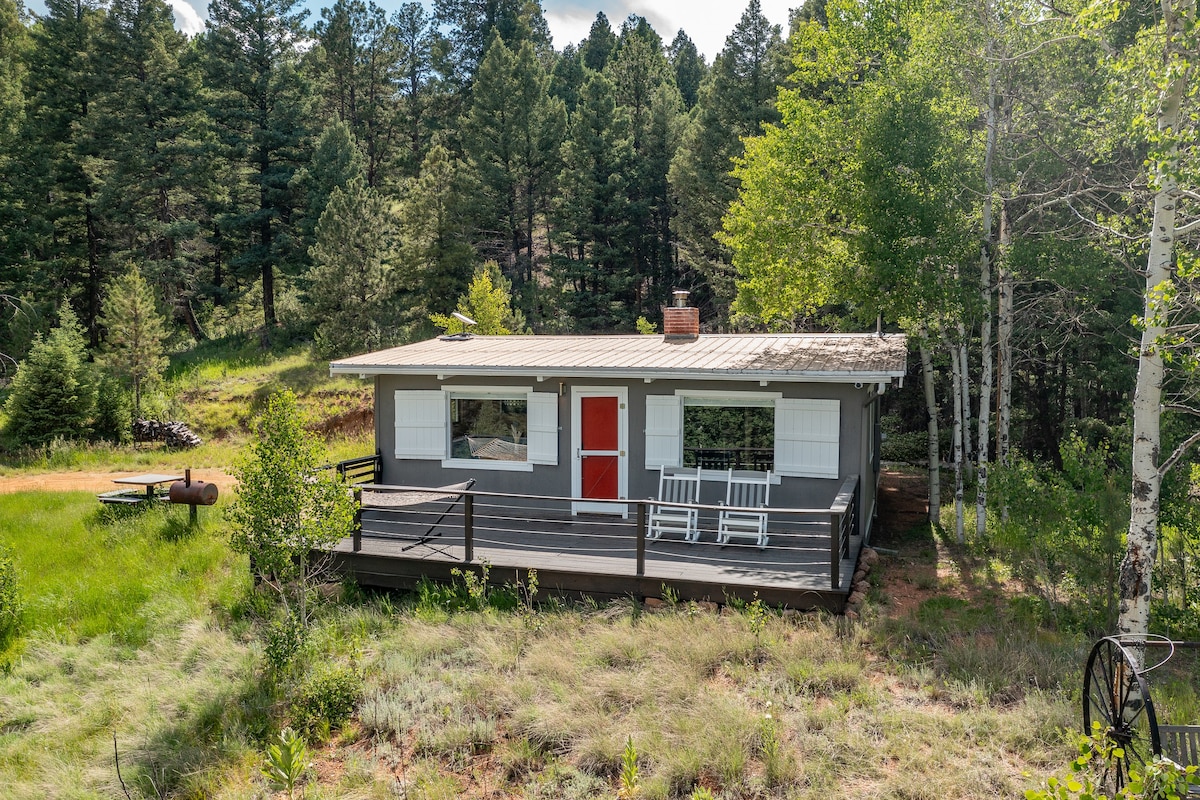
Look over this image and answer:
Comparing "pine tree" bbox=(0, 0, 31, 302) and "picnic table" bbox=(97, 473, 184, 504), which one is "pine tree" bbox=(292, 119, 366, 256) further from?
"picnic table" bbox=(97, 473, 184, 504)

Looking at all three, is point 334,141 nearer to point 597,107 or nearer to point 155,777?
point 597,107

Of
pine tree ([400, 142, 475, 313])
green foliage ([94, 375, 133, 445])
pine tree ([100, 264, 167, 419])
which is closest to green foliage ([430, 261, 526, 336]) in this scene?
pine tree ([400, 142, 475, 313])

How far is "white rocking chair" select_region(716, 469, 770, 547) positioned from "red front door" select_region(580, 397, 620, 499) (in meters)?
1.64

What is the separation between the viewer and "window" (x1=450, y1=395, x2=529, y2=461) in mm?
10820

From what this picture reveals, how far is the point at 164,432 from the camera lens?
20.6 meters

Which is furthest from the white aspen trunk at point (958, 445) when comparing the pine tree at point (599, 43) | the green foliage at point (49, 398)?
the pine tree at point (599, 43)

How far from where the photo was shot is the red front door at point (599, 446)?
34.1ft

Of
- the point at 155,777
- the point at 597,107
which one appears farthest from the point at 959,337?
the point at 597,107

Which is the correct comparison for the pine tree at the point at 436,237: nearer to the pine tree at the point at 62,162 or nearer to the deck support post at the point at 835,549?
the pine tree at the point at 62,162

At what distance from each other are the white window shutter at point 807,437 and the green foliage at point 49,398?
19376 millimetres

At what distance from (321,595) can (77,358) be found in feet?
54.1

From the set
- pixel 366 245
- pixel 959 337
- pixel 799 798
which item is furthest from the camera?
pixel 366 245

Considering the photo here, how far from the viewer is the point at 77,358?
66.6 ft

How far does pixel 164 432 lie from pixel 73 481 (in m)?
4.67
